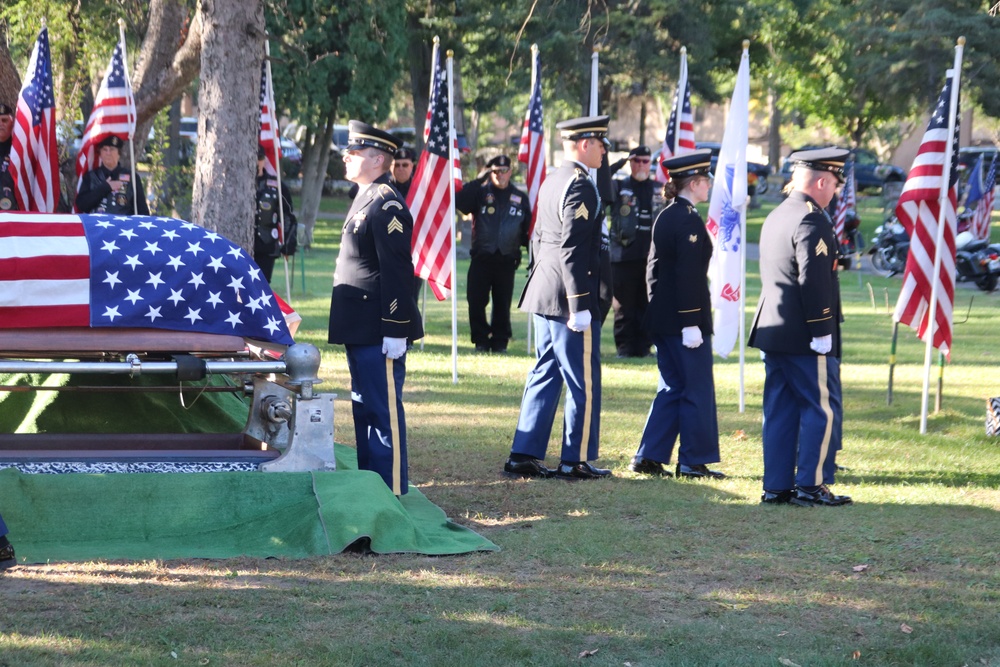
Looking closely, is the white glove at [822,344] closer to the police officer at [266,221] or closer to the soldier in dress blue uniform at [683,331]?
the soldier in dress blue uniform at [683,331]

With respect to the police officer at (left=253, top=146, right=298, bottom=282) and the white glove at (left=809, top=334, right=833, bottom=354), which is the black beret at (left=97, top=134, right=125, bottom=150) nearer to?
the police officer at (left=253, top=146, right=298, bottom=282)

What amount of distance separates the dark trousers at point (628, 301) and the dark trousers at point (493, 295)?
41.0 inches

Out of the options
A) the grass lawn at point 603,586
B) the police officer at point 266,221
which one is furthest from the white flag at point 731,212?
the police officer at point 266,221

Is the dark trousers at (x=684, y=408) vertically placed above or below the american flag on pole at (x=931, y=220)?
below

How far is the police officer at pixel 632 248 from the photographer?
39.7 ft

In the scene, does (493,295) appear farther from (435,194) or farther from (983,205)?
(983,205)

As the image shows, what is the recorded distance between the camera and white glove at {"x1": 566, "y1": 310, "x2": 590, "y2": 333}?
6.96 meters

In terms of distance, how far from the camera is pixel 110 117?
10852 mm

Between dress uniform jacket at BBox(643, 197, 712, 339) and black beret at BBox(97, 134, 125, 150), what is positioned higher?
black beret at BBox(97, 134, 125, 150)

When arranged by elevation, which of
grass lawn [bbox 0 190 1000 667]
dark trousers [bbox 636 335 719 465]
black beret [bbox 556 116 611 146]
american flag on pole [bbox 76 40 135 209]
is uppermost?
american flag on pole [bbox 76 40 135 209]

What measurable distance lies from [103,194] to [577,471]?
499 cm

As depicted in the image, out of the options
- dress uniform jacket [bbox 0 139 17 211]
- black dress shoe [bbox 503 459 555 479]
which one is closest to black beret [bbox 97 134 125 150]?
dress uniform jacket [bbox 0 139 17 211]

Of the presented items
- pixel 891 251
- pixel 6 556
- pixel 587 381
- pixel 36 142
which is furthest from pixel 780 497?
pixel 891 251

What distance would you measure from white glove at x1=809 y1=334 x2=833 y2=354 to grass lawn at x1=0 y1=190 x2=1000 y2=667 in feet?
2.77
